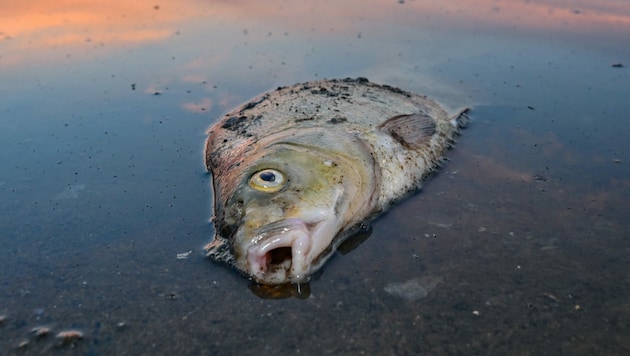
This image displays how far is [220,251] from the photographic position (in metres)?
4.05

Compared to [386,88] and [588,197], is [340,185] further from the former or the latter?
[386,88]

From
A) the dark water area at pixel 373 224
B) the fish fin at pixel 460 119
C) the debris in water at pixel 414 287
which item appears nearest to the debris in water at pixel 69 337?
the dark water area at pixel 373 224

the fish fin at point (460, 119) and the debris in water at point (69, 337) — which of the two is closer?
the debris in water at point (69, 337)

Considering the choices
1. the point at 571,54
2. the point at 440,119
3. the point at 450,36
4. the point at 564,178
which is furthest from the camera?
the point at 450,36

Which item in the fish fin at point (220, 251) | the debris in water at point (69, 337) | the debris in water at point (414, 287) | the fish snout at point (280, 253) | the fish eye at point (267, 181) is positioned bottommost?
the debris in water at point (69, 337)

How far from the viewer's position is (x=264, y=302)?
3.62 m

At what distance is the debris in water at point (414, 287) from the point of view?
12.1 feet

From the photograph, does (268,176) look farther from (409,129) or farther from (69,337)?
(409,129)

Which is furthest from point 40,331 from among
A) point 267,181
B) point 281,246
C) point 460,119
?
point 460,119

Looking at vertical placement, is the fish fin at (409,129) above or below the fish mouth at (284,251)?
above

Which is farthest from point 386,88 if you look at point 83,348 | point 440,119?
point 83,348

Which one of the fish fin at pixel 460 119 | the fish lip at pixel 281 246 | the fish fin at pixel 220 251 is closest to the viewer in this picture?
the fish lip at pixel 281 246

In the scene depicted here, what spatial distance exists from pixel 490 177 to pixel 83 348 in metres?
3.78

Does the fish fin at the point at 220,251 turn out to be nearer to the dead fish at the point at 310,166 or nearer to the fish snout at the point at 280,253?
the dead fish at the point at 310,166
